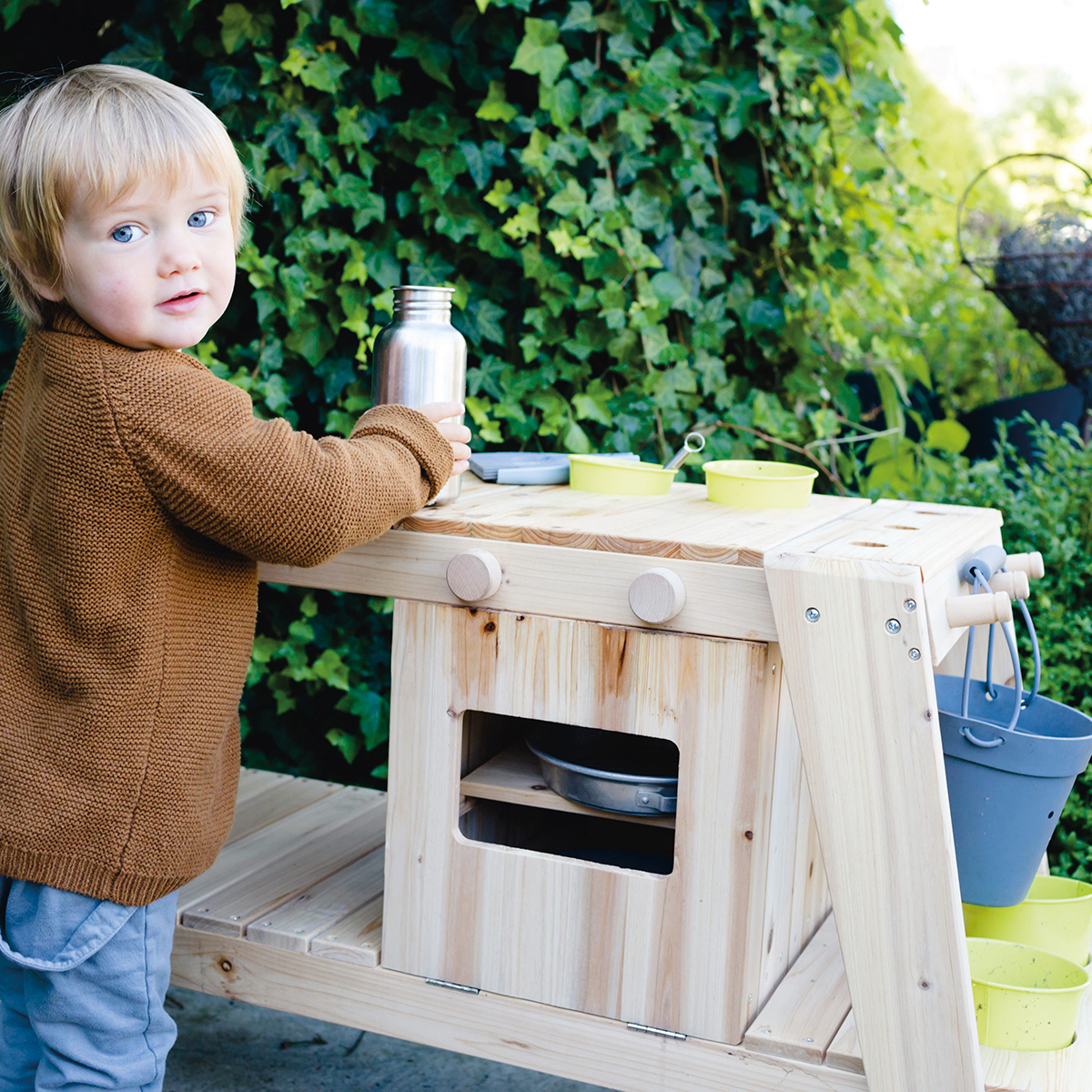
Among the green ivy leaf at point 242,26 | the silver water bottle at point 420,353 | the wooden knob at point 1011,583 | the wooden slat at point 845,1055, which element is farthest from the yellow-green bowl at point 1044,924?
the green ivy leaf at point 242,26

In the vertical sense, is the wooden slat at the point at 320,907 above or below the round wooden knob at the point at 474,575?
below

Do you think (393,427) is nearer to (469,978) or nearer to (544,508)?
(544,508)

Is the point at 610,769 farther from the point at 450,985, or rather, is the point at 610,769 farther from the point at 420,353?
the point at 420,353

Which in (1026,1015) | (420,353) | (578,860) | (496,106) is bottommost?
(1026,1015)

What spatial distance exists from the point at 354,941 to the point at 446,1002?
146mm

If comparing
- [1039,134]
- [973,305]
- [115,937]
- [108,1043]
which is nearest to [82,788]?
[115,937]

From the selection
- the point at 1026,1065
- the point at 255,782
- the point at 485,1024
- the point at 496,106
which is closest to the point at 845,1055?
the point at 1026,1065

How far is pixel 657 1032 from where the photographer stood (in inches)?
49.3

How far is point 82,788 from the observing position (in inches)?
44.5

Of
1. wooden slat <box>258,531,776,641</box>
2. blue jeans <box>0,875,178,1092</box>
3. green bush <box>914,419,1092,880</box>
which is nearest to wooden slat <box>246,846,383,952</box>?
blue jeans <box>0,875,178,1092</box>

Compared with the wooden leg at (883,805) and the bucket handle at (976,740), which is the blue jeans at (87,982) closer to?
the wooden leg at (883,805)

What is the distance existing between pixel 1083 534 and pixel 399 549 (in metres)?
1.42

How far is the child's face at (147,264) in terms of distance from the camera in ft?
3.56

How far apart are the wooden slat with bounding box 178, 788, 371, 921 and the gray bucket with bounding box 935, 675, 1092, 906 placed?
96 cm
